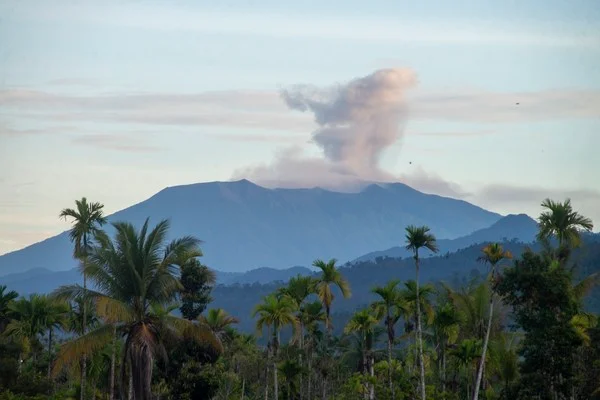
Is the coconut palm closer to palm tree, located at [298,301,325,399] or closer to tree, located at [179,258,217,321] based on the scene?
tree, located at [179,258,217,321]

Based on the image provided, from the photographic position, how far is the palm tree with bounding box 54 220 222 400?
43.7 meters

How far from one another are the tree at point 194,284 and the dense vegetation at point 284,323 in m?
0.09

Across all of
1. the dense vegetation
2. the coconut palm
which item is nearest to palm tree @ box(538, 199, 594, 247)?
the dense vegetation

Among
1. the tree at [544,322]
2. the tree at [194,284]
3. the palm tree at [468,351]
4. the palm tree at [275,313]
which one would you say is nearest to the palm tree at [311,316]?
the palm tree at [275,313]

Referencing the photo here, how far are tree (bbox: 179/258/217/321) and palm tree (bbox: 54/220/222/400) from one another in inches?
1107

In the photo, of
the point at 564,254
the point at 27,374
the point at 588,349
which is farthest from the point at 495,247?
the point at 27,374

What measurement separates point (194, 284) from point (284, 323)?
7.47 m

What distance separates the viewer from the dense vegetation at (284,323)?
4462 centimetres

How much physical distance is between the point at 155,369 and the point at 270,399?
24.7 meters

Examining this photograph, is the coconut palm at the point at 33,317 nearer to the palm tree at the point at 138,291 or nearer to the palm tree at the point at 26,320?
the palm tree at the point at 26,320

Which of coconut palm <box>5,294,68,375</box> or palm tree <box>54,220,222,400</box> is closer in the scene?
palm tree <box>54,220,222,400</box>

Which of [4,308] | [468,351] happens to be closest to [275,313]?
[468,351]

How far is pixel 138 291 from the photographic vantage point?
1763 inches

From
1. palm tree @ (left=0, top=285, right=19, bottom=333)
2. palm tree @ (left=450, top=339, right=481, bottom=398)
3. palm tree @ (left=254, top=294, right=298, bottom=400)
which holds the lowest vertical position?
palm tree @ (left=450, top=339, right=481, bottom=398)
